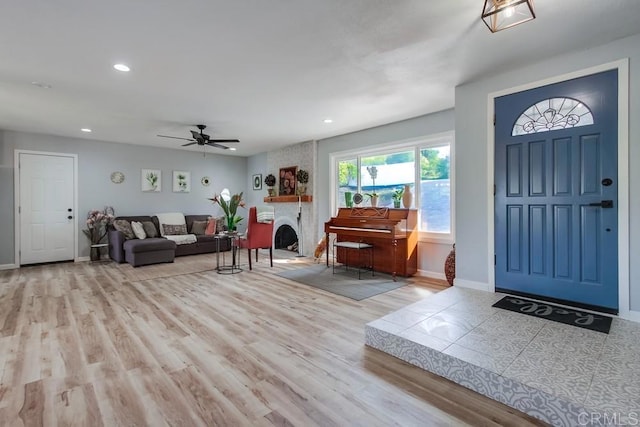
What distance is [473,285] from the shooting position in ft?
11.4

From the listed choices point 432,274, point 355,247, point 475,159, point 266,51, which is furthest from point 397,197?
point 266,51

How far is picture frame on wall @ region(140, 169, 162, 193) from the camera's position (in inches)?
276

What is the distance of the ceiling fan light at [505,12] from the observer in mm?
1792

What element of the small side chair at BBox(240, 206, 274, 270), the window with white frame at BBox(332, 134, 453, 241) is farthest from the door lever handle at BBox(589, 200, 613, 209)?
the small side chair at BBox(240, 206, 274, 270)

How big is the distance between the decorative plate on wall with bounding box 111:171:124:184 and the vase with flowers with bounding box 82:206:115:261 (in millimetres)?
604

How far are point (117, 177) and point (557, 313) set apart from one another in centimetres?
784

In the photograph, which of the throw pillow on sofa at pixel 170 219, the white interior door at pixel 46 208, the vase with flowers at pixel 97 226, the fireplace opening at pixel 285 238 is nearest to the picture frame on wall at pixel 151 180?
the throw pillow on sofa at pixel 170 219

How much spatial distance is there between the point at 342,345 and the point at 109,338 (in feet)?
6.59

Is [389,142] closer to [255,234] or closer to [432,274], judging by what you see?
[432,274]

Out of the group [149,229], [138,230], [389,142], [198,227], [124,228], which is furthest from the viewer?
[198,227]

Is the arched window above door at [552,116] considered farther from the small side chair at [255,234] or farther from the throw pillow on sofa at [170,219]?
the throw pillow on sofa at [170,219]

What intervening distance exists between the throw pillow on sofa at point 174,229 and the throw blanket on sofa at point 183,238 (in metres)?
0.17

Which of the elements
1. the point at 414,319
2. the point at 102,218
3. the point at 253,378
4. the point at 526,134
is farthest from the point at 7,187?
the point at 526,134

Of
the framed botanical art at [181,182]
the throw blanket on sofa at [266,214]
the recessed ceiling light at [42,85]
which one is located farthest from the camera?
the throw blanket on sofa at [266,214]
